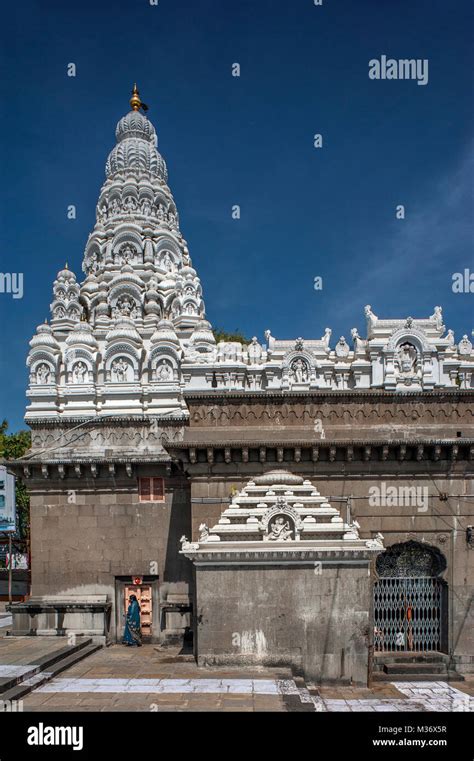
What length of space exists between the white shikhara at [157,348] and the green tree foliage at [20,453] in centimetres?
1177

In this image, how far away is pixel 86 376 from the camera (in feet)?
70.2

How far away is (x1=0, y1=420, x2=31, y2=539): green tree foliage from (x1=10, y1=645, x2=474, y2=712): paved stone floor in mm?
24398

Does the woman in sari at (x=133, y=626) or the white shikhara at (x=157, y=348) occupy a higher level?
the white shikhara at (x=157, y=348)

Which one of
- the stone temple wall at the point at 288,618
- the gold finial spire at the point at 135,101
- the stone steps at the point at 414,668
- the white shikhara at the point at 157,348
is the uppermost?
the gold finial spire at the point at 135,101

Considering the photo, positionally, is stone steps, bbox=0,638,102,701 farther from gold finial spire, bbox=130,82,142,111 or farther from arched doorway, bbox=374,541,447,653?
gold finial spire, bbox=130,82,142,111

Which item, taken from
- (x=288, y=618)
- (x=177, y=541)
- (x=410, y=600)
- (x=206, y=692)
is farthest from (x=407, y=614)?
(x=206, y=692)

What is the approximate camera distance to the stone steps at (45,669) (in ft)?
36.8

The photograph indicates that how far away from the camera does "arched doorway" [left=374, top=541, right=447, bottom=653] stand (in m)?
16.3

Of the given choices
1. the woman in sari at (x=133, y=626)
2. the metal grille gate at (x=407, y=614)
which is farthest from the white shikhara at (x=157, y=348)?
the woman in sari at (x=133, y=626)

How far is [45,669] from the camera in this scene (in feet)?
43.5

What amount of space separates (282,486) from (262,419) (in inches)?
100

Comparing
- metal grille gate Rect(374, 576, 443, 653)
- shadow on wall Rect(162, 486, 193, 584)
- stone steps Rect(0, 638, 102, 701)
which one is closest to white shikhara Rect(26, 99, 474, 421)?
shadow on wall Rect(162, 486, 193, 584)

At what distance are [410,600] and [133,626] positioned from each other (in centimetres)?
800

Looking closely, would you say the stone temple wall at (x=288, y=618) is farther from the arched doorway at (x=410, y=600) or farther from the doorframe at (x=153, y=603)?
the doorframe at (x=153, y=603)
